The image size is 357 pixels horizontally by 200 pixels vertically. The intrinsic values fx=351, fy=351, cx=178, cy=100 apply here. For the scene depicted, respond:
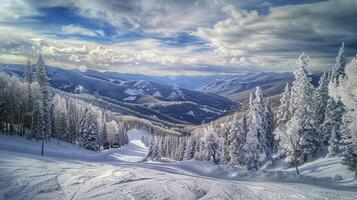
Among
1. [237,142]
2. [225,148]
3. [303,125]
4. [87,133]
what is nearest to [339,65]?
[303,125]

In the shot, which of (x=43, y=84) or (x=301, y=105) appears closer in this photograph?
(x=301, y=105)

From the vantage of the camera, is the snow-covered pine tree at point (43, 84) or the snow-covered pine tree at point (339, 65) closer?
the snow-covered pine tree at point (339, 65)

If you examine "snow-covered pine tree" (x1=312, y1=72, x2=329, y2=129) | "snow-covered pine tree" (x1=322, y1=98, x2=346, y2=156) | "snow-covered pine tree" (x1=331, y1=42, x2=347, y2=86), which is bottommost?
"snow-covered pine tree" (x1=322, y1=98, x2=346, y2=156)

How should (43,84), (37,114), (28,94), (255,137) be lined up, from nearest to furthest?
(255,137) → (43,84) → (37,114) → (28,94)

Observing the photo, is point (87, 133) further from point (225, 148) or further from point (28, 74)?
point (225, 148)

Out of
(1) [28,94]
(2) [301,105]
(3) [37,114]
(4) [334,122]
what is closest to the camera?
(2) [301,105]

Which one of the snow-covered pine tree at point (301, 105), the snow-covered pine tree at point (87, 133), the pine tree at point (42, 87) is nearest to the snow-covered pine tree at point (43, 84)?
the pine tree at point (42, 87)

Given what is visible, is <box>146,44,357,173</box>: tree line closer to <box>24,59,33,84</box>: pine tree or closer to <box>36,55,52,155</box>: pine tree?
<box>36,55,52,155</box>: pine tree

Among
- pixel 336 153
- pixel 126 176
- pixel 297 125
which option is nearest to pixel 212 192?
pixel 126 176

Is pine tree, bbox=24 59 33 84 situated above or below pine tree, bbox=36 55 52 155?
above

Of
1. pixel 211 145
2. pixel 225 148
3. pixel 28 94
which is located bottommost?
pixel 225 148

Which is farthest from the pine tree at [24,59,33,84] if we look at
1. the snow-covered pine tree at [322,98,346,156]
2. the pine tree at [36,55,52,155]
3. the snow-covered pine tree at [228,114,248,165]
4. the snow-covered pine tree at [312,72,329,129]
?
the snow-covered pine tree at [322,98,346,156]

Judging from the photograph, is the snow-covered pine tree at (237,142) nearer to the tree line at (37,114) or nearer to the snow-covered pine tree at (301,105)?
the snow-covered pine tree at (301,105)
